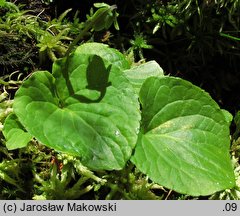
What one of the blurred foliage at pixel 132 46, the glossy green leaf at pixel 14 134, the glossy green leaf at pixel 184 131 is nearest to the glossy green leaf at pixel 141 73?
the glossy green leaf at pixel 184 131

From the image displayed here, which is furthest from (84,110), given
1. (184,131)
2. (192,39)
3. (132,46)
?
(192,39)

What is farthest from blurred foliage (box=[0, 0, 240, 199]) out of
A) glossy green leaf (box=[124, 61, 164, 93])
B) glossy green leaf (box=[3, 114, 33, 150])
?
glossy green leaf (box=[124, 61, 164, 93])

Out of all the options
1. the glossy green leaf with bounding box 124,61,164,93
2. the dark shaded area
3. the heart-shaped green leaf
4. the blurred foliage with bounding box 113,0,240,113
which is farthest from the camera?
the blurred foliage with bounding box 113,0,240,113

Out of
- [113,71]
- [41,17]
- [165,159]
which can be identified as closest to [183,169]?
[165,159]

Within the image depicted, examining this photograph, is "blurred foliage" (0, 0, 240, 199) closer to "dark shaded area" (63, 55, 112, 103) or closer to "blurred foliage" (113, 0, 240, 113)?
"blurred foliage" (113, 0, 240, 113)

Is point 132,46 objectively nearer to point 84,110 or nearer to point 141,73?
point 141,73

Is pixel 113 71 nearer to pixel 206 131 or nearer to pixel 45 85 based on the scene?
pixel 45 85

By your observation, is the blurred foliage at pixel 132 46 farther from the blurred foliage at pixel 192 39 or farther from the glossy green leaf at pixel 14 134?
the glossy green leaf at pixel 14 134

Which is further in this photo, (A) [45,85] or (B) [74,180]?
(B) [74,180]
